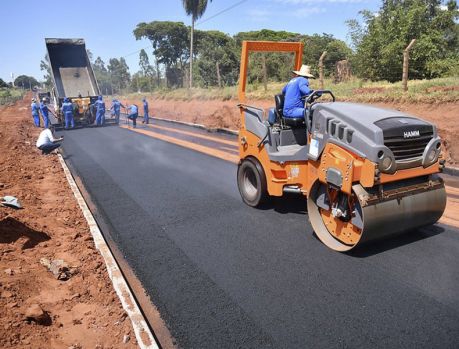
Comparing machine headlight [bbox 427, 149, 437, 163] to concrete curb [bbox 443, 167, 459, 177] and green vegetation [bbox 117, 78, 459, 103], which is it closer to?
concrete curb [bbox 443, 167, 459, 177]

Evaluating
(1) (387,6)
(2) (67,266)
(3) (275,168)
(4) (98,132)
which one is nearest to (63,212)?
(2) (67,266)

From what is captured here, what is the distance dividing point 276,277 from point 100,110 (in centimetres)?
1724

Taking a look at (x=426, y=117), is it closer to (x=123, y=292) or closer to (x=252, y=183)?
(x=252, y=183)

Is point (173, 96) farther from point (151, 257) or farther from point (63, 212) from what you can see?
point (151, 257)

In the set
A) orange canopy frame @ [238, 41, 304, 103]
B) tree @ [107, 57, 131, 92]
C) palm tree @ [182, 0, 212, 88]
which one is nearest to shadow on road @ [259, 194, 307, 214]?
orange canopy frame @ [238, 41, 304, 103]

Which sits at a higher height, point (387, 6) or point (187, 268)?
point (387, 6)

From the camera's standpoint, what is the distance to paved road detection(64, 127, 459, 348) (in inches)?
127

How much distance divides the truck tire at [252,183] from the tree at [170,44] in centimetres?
4325

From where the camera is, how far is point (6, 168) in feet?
32.0

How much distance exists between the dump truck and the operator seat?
16.0m

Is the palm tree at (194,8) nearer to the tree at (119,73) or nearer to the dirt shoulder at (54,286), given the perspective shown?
the dirt shoulder at (54,286)

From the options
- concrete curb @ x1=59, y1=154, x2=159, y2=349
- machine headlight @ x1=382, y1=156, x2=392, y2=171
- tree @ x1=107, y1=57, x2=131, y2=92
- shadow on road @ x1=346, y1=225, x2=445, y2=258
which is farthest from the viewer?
tree @ x1=107, y1=57, x2=131, y2=92

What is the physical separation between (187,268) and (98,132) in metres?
14.3

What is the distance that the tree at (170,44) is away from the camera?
155 ft
